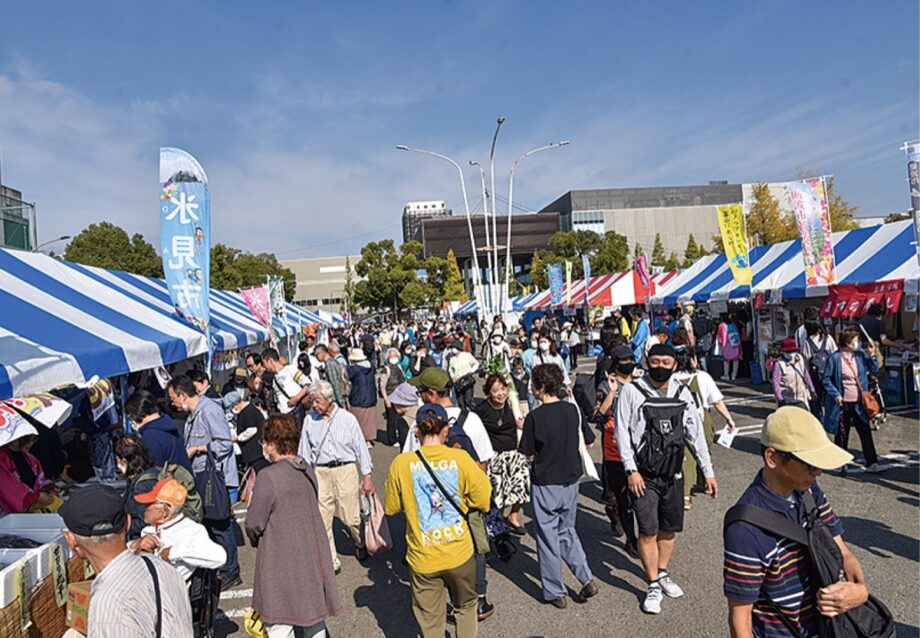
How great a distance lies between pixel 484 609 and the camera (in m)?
4.50

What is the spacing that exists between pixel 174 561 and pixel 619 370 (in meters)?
3.40

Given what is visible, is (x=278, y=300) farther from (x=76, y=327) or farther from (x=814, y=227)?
(x=814, y=227)

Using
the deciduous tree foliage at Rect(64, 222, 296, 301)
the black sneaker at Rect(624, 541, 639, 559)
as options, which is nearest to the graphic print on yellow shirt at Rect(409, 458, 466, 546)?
the black sneaker at Rect(624, 541, 639, 559)

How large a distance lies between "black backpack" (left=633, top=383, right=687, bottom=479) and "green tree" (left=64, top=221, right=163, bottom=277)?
3448cm

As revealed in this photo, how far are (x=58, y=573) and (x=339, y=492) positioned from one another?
213 cm

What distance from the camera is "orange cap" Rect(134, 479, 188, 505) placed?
3.20 m

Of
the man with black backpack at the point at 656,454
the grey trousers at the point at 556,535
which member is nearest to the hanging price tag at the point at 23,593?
the grey trousers at the point at 556,535

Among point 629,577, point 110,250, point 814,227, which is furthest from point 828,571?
point 110,250

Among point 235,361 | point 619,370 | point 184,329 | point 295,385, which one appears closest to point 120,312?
point 184,329

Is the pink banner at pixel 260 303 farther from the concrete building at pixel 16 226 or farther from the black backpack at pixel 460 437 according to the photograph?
the black backpack at pixel 460 437

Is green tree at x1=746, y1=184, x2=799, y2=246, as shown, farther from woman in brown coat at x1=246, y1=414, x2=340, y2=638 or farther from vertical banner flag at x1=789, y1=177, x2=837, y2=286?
woman in brown coat at x1=246, y1=414, x2=340, y2=638

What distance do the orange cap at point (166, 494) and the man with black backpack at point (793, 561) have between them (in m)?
2.69

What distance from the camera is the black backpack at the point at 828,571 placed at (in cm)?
200

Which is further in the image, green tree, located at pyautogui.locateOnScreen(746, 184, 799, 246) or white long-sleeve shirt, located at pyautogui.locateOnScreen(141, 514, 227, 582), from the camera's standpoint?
green tree, located at pyautogui.locateOnScreen(746, 184, 799, 246)
